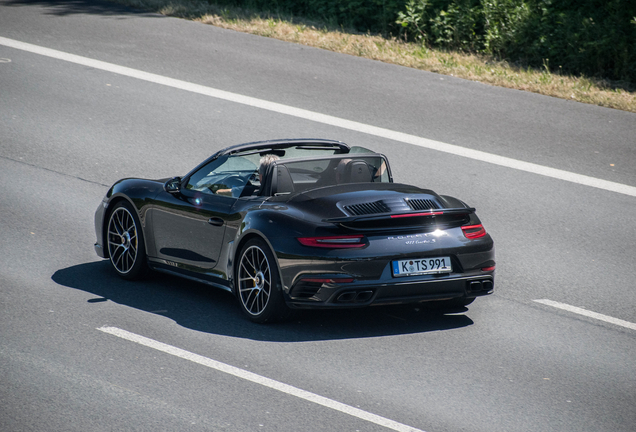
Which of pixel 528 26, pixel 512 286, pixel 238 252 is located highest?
pixel 528 26

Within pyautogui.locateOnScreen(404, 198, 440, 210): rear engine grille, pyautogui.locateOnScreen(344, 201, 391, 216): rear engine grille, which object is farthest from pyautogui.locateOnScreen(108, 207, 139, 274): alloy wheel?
pyautogui.locateOnScreen(404, 198, 440, 210): rear engine grille

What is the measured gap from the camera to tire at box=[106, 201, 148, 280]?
816 cm

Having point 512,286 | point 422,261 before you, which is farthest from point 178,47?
point 422,261

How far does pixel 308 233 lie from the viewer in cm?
646

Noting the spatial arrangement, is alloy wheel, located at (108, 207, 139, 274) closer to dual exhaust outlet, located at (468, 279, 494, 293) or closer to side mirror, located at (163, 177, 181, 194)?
side mirror, located at (163, 177, 181, 194)

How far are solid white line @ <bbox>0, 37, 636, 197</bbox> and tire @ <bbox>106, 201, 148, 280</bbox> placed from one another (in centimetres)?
633

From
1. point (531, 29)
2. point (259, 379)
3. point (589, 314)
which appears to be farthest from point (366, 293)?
point (531, 29)

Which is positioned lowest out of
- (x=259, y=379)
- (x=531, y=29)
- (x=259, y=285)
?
(x=259, y=379)

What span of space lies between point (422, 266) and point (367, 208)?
62 cm

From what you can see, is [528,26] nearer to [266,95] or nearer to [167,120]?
[266,95]

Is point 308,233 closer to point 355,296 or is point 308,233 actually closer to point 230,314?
point 355,296

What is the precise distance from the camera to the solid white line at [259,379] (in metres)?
5.15

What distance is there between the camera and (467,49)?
17.7 metres

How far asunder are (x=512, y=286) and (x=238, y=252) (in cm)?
292
